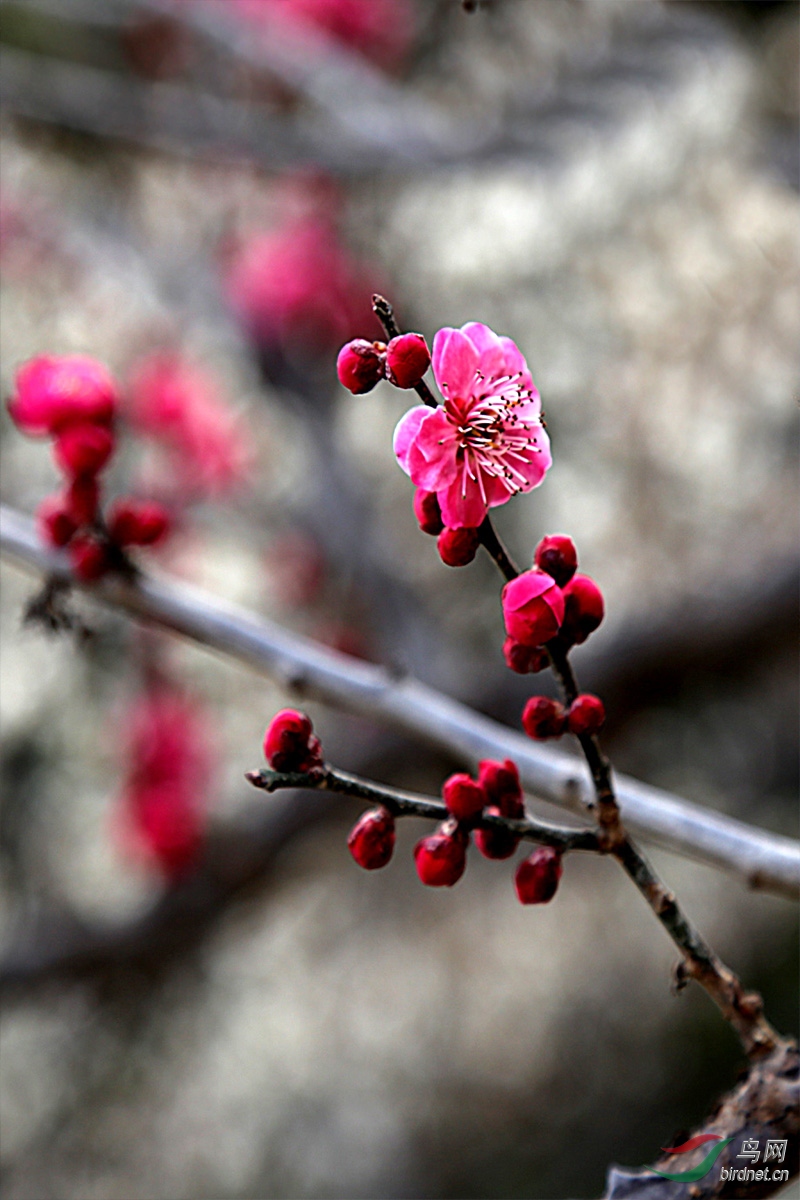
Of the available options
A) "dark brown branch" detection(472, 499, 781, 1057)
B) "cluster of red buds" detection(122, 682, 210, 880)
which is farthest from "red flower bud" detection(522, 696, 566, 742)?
"cluster of red buds" detection(122, 682, 210, 880)

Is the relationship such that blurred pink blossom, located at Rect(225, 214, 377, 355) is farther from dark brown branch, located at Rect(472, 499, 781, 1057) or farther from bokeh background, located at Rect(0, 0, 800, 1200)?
dark brown branch, located at Rect(472, 499, 781, 1057)

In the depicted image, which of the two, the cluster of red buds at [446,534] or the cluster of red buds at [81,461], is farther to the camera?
the cluster of red buds at [81,461]

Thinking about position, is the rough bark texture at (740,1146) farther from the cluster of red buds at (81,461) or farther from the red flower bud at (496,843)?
the cluster of red buds at (81,461)

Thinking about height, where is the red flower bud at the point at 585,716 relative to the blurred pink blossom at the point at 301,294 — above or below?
below

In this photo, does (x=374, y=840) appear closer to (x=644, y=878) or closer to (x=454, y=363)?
(x=644, y=878)

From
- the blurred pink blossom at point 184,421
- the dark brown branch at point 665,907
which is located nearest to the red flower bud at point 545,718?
the dark brown branch at point 665,907
